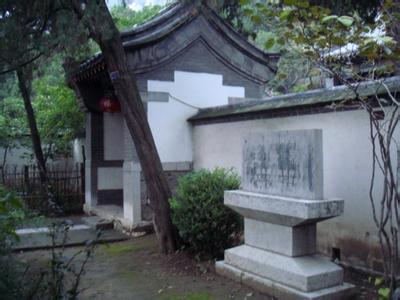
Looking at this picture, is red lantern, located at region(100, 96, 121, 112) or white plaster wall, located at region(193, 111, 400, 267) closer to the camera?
white plaster wall, located at region(193, 111, 400, 267)

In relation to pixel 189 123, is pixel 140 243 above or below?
below

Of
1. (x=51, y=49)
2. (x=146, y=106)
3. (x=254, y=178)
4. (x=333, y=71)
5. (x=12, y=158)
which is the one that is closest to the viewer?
(x=333, y=71)

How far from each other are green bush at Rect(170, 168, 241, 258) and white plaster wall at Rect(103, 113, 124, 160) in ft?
16.0

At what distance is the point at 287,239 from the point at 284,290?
599 millimetres

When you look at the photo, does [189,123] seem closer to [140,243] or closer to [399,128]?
[140,243]

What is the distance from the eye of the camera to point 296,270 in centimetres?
534

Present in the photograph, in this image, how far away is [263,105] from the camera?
7.75 m

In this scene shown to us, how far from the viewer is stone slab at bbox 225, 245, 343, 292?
525cm

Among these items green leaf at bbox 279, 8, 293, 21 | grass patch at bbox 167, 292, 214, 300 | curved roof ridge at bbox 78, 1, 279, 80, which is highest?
curved roof ridge at bbox 78, 1, 279, 80

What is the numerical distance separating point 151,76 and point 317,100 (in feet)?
12.6

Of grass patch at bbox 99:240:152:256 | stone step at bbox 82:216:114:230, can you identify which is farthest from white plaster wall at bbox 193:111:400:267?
stone step at bbox 82:216:114:230

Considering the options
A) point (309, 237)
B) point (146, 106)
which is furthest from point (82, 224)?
point (309, 237)

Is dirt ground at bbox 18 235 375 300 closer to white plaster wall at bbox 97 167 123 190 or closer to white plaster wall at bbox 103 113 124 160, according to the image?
white plaster wall at bbox 97 167 123 190

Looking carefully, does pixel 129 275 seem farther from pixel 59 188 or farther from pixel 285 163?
pixel 59 188
